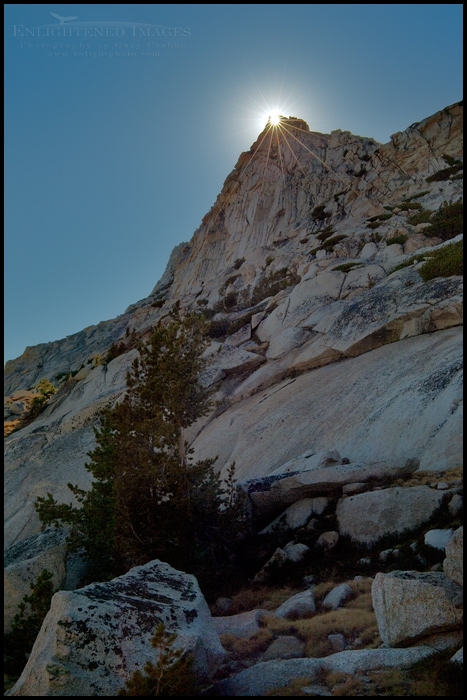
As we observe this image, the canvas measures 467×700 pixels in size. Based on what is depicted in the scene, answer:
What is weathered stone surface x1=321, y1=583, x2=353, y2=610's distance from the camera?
31.2ft

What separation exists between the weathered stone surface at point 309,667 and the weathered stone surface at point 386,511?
501 centimetres

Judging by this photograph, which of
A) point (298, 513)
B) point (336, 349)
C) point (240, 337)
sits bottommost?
point (298, 513)

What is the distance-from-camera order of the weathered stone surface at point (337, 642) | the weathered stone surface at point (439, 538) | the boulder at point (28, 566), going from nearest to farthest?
1. the weathered stone surface at point (337, 642)
2. the weathered stone surface at point (439, 538)
3. the boulder at point (28, 566)

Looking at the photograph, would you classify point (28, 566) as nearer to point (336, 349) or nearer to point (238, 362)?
point (336, 349)

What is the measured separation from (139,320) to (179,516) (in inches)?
2512

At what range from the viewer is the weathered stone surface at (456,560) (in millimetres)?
6867

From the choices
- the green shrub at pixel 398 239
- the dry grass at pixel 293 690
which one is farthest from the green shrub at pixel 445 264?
the dry grass at pixel 293 690

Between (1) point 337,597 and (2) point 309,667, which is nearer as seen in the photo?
(2) point 309,667

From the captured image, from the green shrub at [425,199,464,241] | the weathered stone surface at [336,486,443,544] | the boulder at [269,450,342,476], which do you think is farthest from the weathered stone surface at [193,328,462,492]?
the green shrub at [425,199,464,241]

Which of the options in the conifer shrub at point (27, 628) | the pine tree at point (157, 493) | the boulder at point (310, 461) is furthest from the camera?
the boulder at point (310, 461)

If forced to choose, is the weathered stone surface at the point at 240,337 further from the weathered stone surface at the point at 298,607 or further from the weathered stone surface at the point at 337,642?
the weathered stone surface at the point at 337,642

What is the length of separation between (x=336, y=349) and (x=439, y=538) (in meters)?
12.8

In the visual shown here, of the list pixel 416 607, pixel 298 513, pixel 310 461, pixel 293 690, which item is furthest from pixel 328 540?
pixel 293 690

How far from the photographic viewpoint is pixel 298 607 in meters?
9.75
